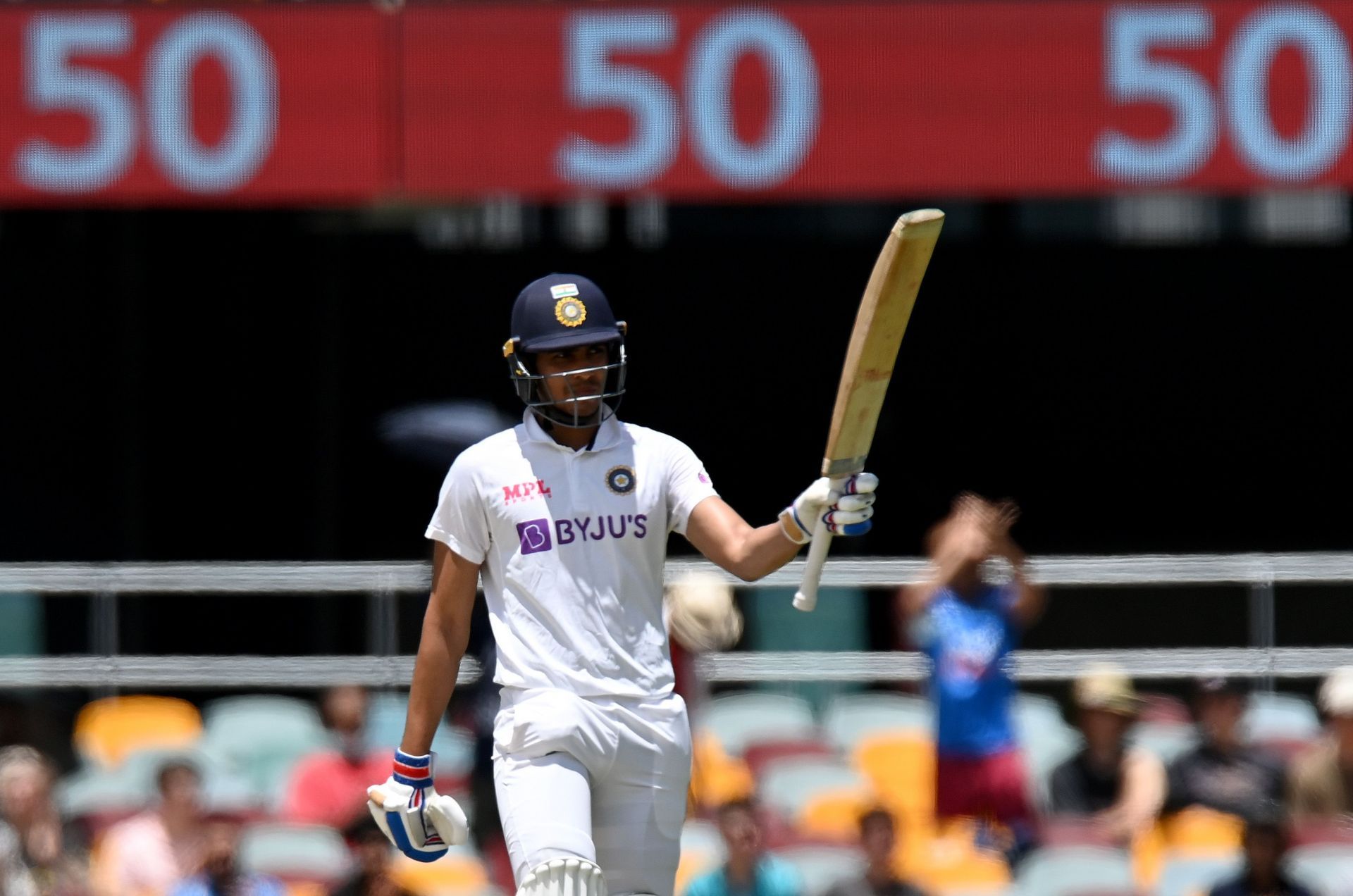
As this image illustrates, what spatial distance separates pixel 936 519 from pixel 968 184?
4.19 m

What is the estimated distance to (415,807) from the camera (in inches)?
169

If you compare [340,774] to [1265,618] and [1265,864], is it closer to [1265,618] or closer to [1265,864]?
[1265,864]

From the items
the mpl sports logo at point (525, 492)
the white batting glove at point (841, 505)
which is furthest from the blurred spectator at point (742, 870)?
the white batting glove at point (841, 505)

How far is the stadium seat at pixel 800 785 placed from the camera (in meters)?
7.46

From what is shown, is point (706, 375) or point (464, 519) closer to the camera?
point (464, 519)

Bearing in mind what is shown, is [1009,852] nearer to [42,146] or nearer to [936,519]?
[42,146]

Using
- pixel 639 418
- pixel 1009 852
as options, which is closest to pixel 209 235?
pixel 639 418


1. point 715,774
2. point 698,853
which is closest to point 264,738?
point 715,774

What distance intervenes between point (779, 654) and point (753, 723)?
595mm

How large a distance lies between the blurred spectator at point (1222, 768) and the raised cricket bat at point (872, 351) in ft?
11.2

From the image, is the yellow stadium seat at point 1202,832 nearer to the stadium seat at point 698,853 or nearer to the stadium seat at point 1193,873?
the stadium seat at point 1193,873

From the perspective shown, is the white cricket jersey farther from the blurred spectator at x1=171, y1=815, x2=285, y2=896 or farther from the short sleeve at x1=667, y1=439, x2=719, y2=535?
the blurred spectator at x1=171, y1=815, x2=285, y2=896

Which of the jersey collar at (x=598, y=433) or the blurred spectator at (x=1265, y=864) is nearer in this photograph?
the jersey collar at (x=598, y=433)

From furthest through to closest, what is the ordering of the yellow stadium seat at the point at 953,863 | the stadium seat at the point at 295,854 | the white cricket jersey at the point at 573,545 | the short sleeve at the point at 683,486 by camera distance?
the stadium seat at the point at 295,854 → the yellow stadium seat at the point at 953,863 → the short sleeve at the point at 683,486 → the white cricket jersey at the point at 573,545
